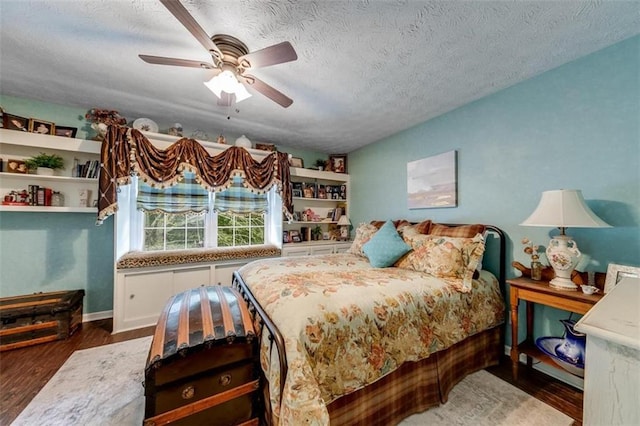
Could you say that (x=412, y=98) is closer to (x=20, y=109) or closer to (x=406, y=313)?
(x=406, y=313)

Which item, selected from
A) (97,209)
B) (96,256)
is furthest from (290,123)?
(96,256)

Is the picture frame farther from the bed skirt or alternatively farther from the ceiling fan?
the ceiling fan

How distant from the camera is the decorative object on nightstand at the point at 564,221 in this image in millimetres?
1619

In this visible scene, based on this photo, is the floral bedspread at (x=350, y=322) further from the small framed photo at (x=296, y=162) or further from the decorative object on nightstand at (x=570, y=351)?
the small framed photo at (x=296, y=162)

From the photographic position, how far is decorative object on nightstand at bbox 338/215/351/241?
4254 millimetres

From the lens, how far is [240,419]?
140 cm

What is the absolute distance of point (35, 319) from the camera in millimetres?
2361

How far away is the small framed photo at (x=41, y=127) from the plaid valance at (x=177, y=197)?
0.91 meters

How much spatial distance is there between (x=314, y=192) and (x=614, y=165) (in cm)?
336

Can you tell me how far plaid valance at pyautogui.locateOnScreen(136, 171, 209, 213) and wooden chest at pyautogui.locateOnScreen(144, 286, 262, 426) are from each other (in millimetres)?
2005

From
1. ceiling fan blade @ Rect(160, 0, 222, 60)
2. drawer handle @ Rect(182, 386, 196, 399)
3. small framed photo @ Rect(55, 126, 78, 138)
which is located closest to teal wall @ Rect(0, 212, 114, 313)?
small framed photo @ Rect(55, 126, 78, 138)

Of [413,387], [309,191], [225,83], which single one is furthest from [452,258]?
[309,191]

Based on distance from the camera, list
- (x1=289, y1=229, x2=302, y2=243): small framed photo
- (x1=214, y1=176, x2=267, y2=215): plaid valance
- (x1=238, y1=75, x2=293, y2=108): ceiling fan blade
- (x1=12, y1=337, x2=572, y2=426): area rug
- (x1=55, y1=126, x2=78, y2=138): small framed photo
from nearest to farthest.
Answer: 1. (x1=12, y1=337, x2=572, y2=426): area rug
2. (x1=238, y1=75, x2=293, y2=108): ceiling fan blade
3. (x1=55, y1=126, x2=78, y2=138): small framed photo
4. (x1=214, y1=176, x2=267, y2=215): plaid valance
5. (x1=289, y1=229, x2=302, y2=243): small framed photo

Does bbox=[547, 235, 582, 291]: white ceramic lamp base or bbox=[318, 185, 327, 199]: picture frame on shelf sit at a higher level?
bbox=[318, 185, 327, 199]: picture frame on shelf
